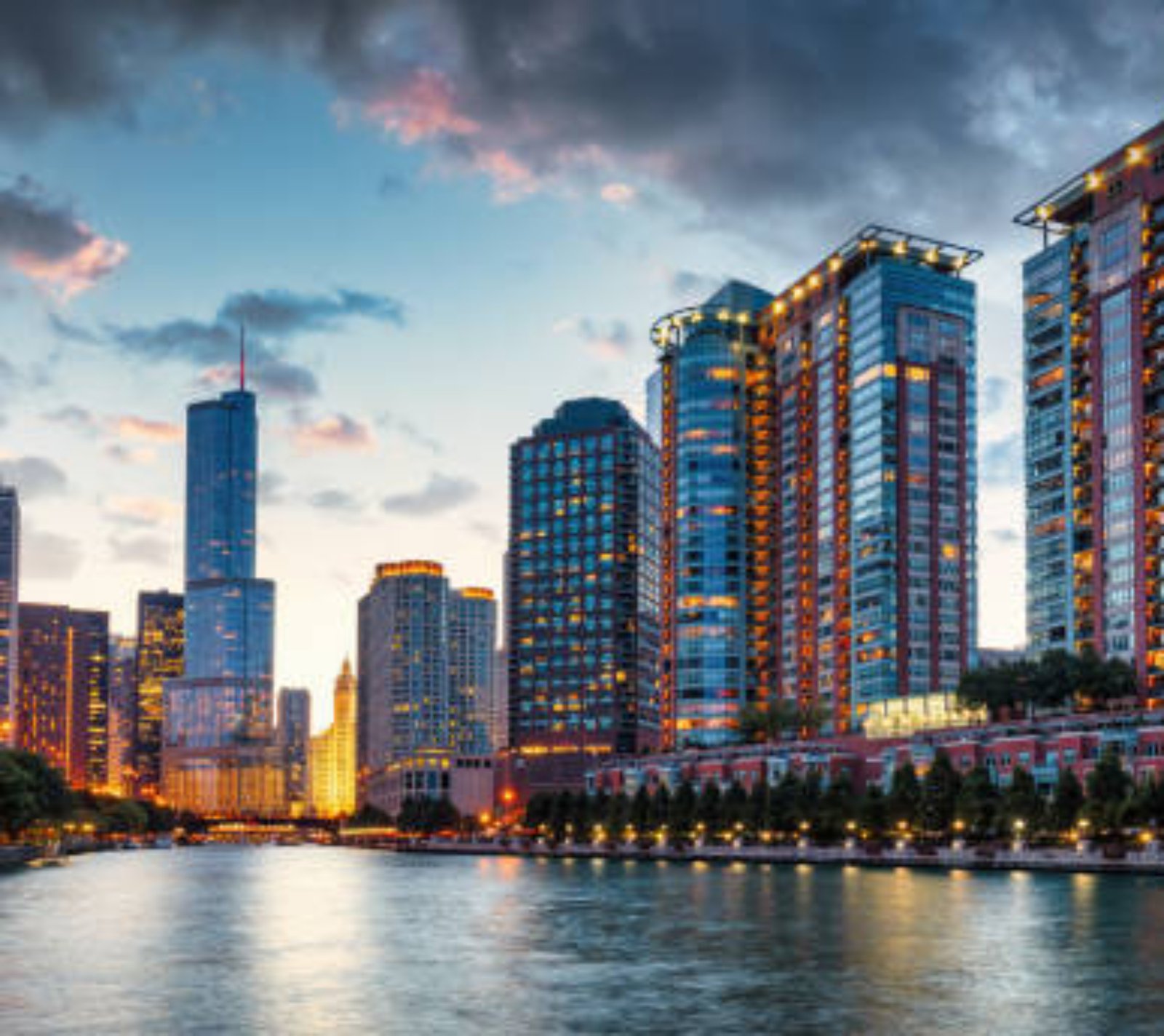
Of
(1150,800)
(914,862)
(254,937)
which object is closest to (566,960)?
(254,937)

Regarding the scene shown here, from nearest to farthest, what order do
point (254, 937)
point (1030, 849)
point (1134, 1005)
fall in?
point (1134, 1005)
point (254, 937)
point (1030, 849)

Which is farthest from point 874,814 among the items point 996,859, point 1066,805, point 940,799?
point 1066,805

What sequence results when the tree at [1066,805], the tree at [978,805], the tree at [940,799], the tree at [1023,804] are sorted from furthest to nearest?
1. the tree at [940,799]
2. the tree at [978,805]
3. the tree at [1023,804]
4. the tree at [1066,805]

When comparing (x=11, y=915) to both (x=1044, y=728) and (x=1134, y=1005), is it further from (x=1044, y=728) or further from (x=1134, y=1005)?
(x=1044, y=728)

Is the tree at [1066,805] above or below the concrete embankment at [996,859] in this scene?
above

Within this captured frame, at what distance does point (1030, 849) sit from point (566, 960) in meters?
92.3

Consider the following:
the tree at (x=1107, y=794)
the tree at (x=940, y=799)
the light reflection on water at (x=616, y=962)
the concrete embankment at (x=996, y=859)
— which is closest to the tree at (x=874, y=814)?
the concrete embankment at (x=996, y=859)

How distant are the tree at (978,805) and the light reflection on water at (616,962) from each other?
3075 centimetres

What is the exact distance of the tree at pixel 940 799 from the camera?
604ft

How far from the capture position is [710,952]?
295 feet

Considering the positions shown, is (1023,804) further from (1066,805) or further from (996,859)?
(996,859)

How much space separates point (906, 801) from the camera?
189 m

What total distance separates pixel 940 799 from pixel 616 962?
345 ft

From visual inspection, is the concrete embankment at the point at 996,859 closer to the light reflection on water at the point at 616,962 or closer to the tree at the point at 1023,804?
the tree at the point at 1023,804
